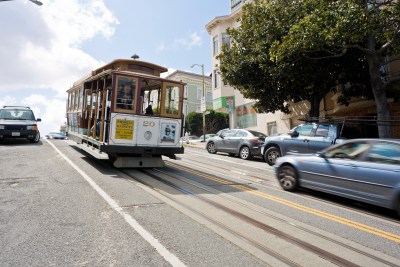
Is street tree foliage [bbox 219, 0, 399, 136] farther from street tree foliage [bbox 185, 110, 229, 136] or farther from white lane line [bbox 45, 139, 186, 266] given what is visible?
street tree foliage [bbox 185, 110, 229, 136]

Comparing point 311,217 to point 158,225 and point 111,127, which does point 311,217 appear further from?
point 111,127

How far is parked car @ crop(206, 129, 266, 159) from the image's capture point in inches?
579

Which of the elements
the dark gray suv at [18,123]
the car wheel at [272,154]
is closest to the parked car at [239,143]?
the car wheel at [272,154]

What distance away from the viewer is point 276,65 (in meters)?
14.0

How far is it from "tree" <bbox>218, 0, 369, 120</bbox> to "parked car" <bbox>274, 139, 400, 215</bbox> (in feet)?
22.6

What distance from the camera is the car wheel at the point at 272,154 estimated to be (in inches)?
485

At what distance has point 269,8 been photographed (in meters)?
14.5

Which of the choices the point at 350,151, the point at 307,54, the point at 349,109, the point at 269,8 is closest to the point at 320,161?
the point at 350,151

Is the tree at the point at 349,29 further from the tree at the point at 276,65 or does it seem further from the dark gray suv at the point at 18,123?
the dark gray suv at the point at 18,123

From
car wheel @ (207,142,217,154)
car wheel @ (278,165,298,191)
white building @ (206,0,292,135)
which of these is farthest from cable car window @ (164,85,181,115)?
white building @ (206,0,292,135)

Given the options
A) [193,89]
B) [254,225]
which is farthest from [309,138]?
[193,89]

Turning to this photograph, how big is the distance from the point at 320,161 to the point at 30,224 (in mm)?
5804

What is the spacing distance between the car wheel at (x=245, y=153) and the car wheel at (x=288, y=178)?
687cm

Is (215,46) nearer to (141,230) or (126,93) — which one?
(126,93)
